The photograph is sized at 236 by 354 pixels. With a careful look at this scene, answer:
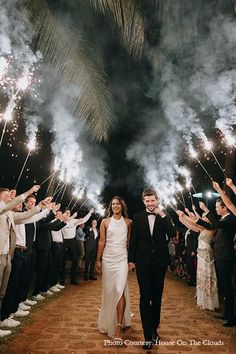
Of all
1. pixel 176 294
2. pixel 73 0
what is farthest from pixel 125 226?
pixel 176 294

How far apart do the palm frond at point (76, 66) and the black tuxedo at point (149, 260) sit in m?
2.55

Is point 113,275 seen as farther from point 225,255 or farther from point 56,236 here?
point 56,236

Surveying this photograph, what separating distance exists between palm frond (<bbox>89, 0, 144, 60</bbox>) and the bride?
2.74m

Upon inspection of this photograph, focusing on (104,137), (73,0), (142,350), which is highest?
(73,0)

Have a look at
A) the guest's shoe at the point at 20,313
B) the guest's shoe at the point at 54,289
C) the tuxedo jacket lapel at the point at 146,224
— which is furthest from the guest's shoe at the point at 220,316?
the guest's shoe at the point at 54,289

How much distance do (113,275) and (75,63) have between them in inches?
168

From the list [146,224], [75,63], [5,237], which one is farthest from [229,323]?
[75,63]

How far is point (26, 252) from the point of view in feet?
25.2

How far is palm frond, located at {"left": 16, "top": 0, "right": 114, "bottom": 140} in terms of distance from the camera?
22.5ft

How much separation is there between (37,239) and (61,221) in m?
0.93

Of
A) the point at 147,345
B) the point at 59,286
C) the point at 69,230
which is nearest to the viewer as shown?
the point at 147,345

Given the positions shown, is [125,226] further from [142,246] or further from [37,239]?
[37,239]

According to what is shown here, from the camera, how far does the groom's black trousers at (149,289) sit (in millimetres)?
5520

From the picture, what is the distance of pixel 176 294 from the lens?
10.8 metres
